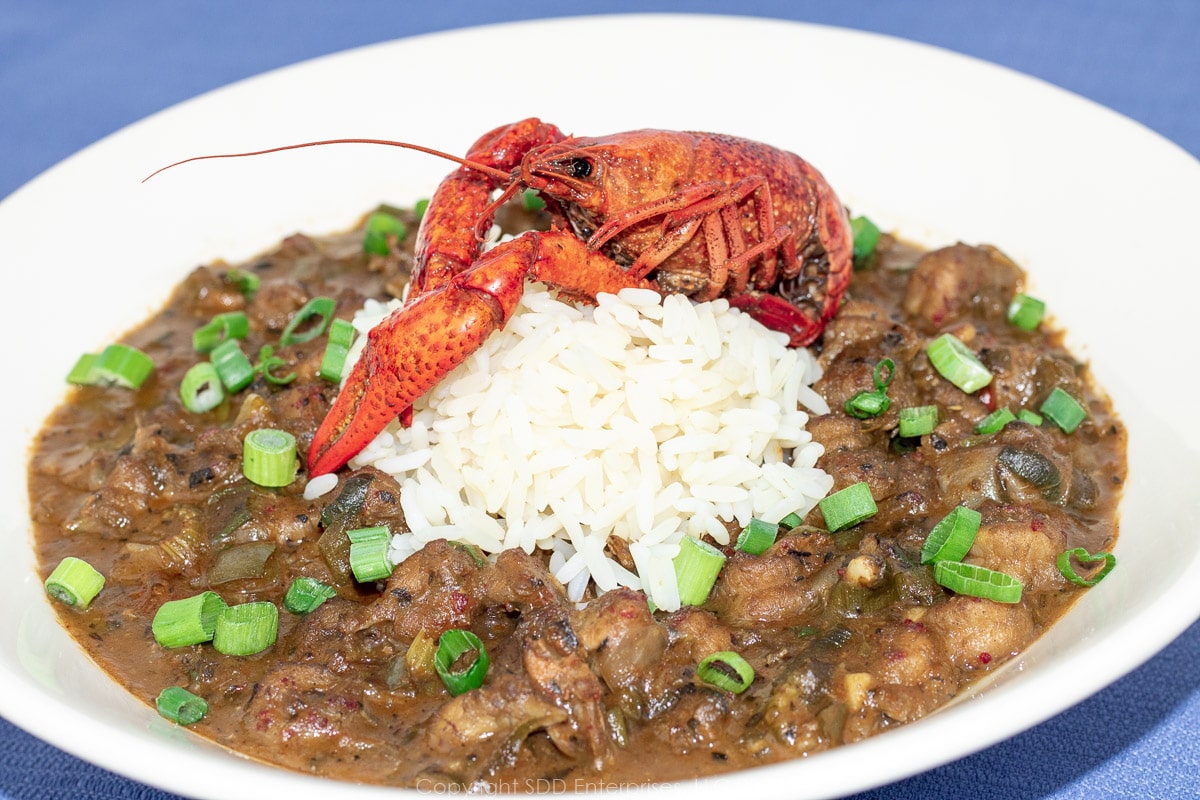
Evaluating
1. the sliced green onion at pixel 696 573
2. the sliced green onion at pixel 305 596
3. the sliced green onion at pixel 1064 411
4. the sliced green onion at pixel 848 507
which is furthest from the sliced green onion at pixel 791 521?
the sliced green onion at pixel 305 596

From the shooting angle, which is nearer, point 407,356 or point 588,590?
point 407,356

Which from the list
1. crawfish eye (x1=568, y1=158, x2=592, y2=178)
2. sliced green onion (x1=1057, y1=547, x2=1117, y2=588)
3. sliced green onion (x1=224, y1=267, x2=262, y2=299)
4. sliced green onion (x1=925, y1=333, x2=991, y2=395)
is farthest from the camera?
sliced green onion (x1=224, y1=267, x2=262, y2=299)

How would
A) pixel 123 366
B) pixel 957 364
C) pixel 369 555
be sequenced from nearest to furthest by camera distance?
pixel 369 555
pixel 957 364
pixel 123 366

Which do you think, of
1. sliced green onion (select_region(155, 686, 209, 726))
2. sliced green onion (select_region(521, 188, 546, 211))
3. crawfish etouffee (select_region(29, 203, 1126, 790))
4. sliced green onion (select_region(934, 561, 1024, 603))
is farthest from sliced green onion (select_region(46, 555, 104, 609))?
sliced green onion (select_region(934, 561, 1024, 603))

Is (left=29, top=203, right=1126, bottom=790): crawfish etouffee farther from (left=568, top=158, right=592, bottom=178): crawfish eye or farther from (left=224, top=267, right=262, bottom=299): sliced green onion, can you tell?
(left=568, top=158, right=592, bottom=178): crawfish eye

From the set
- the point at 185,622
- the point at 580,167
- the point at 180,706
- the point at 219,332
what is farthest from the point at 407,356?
the point at 219,332

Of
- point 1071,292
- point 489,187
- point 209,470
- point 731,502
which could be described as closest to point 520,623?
point 731,502

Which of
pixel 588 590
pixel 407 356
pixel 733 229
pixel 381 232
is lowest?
pixel 588 590

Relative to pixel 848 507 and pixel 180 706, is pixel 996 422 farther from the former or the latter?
pixel 180 706
